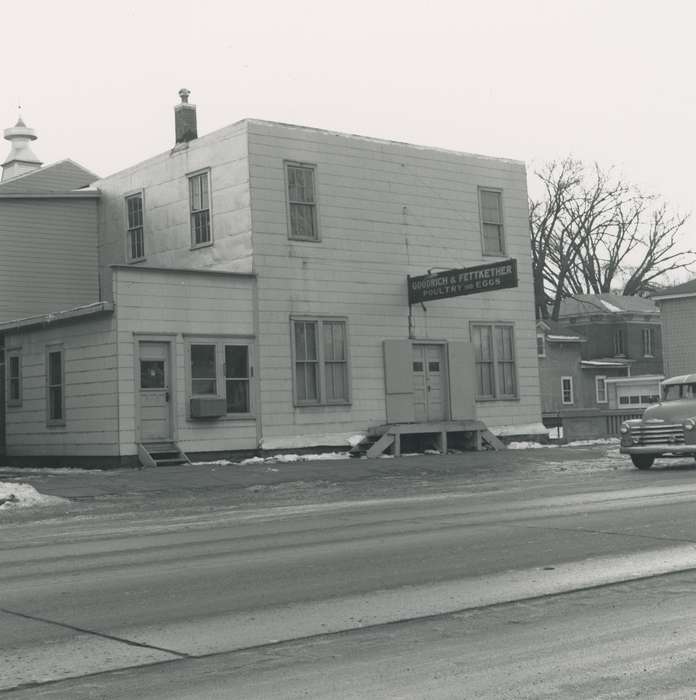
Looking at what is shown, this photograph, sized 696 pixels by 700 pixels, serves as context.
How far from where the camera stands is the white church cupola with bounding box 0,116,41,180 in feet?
152

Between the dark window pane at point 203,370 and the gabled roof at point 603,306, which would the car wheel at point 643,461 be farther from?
the gabled roof at point 603,306

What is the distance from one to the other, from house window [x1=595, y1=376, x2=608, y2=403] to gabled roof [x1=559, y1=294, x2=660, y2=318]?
5.24 meters

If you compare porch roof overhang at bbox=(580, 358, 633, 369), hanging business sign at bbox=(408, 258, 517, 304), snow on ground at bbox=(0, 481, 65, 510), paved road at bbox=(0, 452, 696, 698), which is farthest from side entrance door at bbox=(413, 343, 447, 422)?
porch roof overhang at bbox=(580, 358, 633, 369)

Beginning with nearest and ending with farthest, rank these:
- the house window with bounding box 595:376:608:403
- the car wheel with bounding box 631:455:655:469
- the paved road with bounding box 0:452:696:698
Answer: the paved road with bounding box 0:452:696:698, the car wheel with bounding box 631:455:655:469, the house window with bounding box 595:376:608:403

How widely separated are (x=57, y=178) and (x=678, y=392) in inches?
845

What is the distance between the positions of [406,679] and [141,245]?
24455 millimetres

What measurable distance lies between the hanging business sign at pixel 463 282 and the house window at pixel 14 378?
9777 millimetres

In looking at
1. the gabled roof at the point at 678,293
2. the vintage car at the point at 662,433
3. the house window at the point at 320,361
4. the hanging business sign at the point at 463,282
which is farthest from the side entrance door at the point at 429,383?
the gabled roof at the point at 678,293

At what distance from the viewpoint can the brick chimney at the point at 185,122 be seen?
28.3 metres

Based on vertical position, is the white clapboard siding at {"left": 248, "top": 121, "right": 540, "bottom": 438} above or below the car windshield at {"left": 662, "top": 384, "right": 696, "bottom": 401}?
above

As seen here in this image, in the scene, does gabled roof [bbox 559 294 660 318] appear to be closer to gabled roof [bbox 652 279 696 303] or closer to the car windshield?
gabled roof [bbox 652 279 696 303]

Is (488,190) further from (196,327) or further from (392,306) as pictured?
(196,327)

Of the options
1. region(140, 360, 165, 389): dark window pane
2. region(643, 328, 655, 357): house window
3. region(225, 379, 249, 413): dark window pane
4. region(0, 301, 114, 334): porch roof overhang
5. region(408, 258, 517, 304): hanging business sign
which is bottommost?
region(225, 379, 249, 413): dark window pane

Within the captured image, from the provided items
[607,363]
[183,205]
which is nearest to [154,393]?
[183,205]
